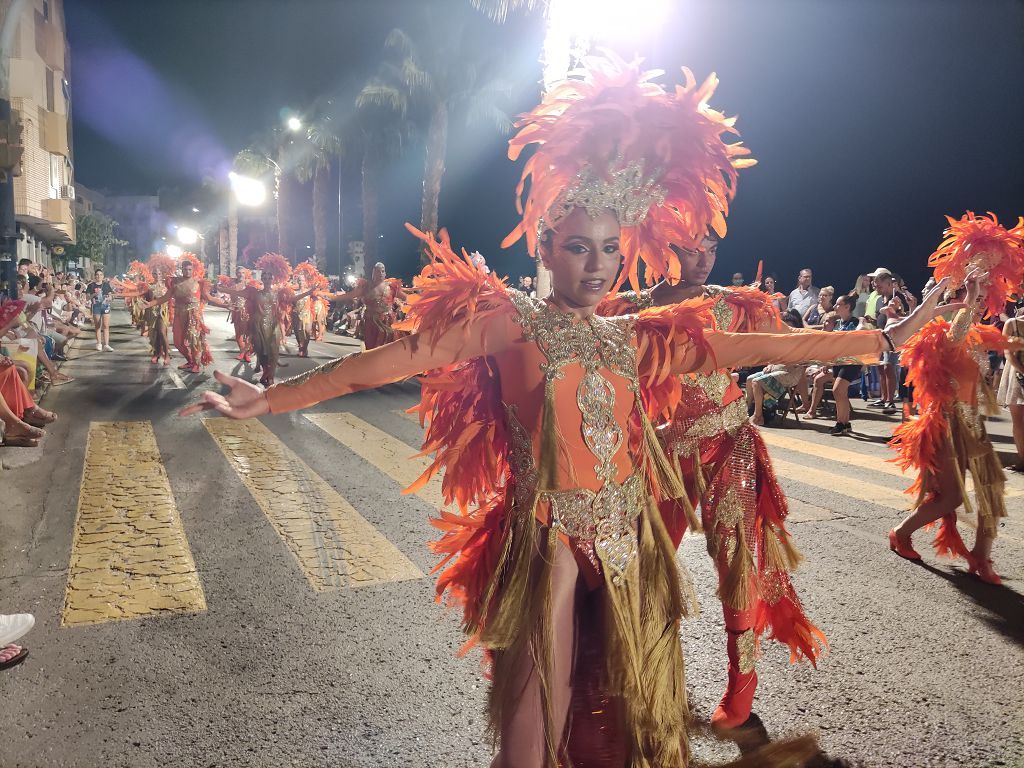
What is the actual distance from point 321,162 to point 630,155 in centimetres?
3372

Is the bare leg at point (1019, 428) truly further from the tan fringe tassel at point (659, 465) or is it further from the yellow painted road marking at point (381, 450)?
the tan fringe tassel at point (659, 465)

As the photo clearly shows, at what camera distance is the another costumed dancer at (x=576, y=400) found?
225 cm

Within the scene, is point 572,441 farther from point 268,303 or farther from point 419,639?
point 268,303

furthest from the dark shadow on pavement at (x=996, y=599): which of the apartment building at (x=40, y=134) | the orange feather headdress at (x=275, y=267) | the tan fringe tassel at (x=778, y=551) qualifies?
the apartment building at (x=40, y=134)

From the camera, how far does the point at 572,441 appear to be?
235 centimetres

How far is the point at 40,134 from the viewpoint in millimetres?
36438

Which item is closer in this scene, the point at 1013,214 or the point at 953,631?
the point at 953,631

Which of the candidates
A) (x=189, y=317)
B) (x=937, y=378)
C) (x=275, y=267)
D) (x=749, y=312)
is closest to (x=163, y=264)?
(x=189, y=317)

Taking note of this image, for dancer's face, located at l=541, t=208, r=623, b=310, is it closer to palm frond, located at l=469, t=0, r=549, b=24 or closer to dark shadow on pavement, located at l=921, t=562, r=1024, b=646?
dark shadow on pavement, located at l=921, t=562, r=1024, b=646

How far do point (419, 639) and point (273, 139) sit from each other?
1791 inches

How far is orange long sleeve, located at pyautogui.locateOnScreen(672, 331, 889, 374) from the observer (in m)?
2.60

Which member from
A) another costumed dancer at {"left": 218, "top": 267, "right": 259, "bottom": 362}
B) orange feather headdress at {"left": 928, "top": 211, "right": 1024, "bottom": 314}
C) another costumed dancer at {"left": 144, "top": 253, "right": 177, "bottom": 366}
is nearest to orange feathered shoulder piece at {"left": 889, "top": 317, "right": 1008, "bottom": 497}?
orange feather headdress at {"left": 928, "top": 211, "right": 1024, "bottom": 314}

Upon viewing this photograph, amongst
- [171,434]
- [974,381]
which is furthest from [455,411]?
[171,434]

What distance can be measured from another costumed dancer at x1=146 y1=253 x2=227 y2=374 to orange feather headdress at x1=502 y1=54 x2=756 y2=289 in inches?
505
